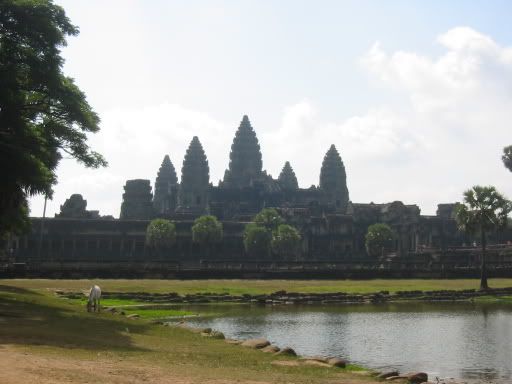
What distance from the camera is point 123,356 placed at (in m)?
17.6

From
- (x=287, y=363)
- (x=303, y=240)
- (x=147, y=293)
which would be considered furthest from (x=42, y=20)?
(x=303, y=240)

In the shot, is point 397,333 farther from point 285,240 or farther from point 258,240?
point 258,240

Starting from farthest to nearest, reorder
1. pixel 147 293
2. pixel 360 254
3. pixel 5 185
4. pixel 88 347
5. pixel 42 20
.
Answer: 1. pixel 360 254
2. pixel 147 293
3. pixel 42 20
4. pixel 5 185
5. pixel 88 347

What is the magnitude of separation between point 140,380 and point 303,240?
387ft

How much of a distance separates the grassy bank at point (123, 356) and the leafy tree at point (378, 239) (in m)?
93.8

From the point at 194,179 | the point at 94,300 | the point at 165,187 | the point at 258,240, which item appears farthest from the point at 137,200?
the point at 94,300

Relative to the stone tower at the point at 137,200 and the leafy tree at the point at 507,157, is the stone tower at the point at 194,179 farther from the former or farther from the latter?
the leafy tree at the point at 507,157

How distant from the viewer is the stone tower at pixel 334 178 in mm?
171750

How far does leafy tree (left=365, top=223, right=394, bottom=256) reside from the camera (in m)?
118

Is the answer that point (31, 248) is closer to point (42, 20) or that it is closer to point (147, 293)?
point (147, 293)

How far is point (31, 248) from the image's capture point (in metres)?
116

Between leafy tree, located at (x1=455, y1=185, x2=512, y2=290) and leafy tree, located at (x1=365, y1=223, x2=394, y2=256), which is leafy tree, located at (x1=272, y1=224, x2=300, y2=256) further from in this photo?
leafy tree, located at (x1=455, y1=185, x2=512, y2=290)

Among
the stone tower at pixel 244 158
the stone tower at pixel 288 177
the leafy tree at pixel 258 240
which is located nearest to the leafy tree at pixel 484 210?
the leafy tree at pixel 258 240

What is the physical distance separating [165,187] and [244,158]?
2634cm
